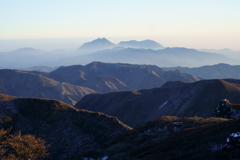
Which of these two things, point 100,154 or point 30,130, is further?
point 30,130

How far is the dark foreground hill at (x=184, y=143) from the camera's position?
57.0ft

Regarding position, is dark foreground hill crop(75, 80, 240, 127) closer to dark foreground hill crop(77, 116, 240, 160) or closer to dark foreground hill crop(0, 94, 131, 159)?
dark foreground hill crop(0, 94, 131, 159)

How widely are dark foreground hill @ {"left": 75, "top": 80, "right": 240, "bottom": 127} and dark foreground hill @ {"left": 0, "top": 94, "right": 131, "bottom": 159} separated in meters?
41.7

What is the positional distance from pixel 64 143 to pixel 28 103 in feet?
58.3

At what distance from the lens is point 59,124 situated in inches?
2159

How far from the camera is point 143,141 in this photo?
35.8 meters

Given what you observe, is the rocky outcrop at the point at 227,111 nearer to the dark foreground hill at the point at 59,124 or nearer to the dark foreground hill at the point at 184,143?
the dark foreground hill at the point at 184,143

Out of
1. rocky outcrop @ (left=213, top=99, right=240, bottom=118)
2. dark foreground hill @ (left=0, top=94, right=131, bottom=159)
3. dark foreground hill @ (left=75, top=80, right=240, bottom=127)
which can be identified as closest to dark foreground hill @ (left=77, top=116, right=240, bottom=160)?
rocky outcrop @ (left=213, top=99, right=240, bottom=118)

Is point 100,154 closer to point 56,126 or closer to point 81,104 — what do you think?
point 56,126

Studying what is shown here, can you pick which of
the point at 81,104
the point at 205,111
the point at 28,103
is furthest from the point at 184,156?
the point at 81,104

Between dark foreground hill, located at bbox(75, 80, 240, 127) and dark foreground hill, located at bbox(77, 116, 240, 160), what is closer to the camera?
dark foreground hill, located at bbox(77, 116, 240, 160)

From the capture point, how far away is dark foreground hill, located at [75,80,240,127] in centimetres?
8975

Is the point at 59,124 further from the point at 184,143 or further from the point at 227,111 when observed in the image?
the point at 184,143

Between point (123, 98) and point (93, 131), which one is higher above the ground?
point (93, 131)
